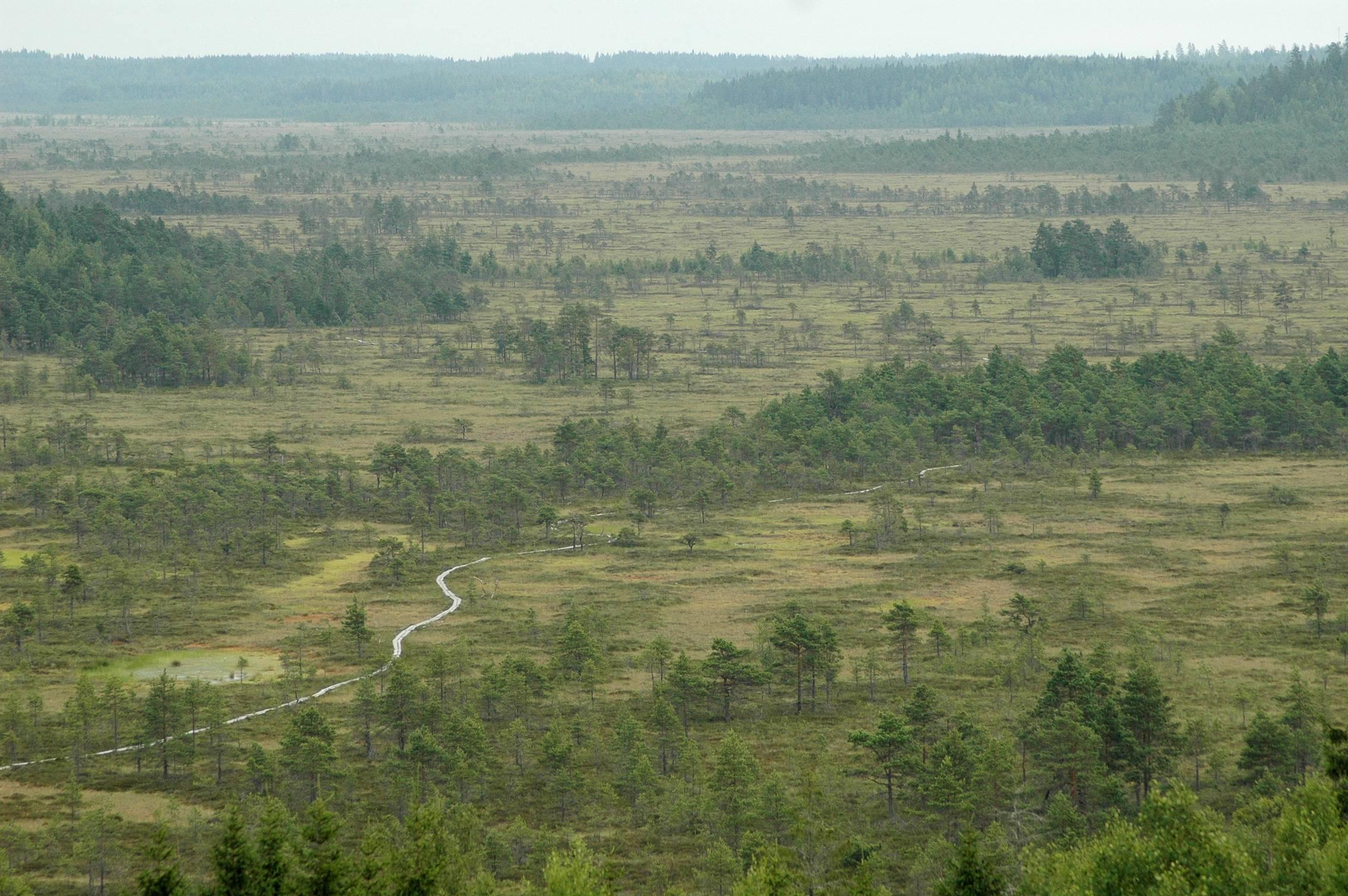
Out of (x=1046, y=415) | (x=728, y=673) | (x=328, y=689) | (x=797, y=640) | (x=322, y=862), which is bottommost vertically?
(x=328, y=689)

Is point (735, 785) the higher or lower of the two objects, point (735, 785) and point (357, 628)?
the higher

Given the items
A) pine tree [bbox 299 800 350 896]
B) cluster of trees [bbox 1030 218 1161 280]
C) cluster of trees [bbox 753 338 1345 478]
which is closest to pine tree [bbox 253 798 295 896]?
pine tree [bbox 299 800 350 896]

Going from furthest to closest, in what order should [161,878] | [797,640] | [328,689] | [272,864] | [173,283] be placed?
[173,283] → [328,689] → [797,640] → [272,864] → [161,878]

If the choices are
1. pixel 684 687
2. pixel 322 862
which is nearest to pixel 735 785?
pixel 684 687

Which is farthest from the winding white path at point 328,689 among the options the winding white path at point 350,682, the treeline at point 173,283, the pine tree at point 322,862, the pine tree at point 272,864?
the treeline at point 173,283

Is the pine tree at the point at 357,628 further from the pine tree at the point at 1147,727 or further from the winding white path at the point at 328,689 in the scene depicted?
the pine tree at the point at 1147,727

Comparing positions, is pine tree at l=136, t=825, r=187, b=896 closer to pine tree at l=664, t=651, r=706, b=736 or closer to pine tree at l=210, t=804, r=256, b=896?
pine tree at l=210, t=804, r=256, b=896

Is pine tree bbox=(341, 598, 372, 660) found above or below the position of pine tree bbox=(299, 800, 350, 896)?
below

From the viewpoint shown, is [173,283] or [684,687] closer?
[684,687]

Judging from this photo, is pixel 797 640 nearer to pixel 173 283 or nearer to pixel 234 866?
pixel 234 866

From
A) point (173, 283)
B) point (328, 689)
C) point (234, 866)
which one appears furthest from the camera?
point (173, 283)
